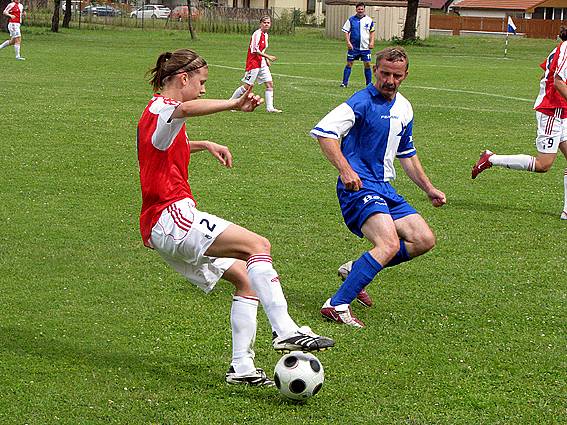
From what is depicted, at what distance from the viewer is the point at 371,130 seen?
7.89m

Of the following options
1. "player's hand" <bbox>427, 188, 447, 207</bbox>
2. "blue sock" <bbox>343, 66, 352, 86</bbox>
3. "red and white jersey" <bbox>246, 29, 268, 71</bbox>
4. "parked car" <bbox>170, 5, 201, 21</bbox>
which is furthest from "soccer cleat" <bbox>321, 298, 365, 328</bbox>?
"parked car" <bbox>170, 5, 201, 21</bbox>

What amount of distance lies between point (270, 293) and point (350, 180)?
62.9 inches

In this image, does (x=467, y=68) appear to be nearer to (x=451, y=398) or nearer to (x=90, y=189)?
(x=90, y=189)

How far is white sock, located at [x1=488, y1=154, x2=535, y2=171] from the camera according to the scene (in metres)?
12.3

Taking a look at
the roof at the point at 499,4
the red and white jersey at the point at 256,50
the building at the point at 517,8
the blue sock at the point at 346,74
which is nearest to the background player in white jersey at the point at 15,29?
the blue sock at the point at 346,74

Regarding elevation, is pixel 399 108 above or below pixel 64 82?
above

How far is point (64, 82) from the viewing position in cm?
2550

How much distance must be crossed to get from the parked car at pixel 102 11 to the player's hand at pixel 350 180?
212ft

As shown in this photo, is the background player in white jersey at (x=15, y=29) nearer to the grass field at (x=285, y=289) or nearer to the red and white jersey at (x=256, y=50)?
the red and white jersey at (x=256, y=50)

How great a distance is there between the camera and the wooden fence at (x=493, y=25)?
3130 inches

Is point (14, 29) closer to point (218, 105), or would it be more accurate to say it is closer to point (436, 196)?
point (436, 196)

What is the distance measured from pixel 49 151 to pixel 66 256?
5.96 m

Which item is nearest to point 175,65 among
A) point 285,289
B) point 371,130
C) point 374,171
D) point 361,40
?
point 371,130

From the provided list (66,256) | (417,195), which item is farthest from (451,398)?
(417,195)
